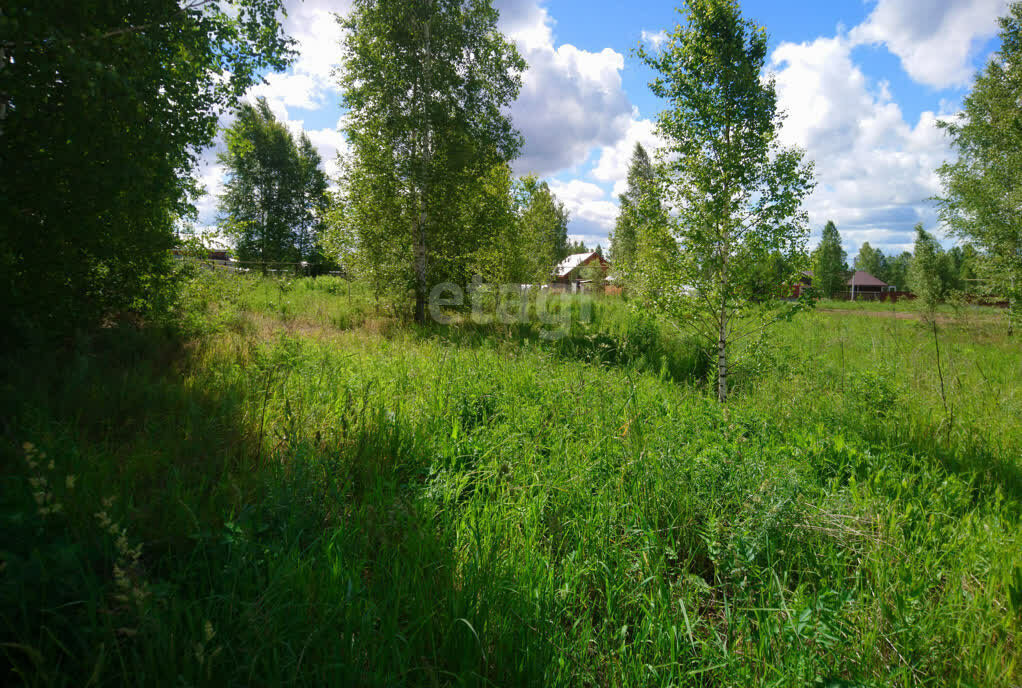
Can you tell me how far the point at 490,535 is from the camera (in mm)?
2414

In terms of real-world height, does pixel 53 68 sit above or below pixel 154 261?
above

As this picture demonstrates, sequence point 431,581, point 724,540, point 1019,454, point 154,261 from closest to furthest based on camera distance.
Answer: point 431,581
point 724,540
point 1019,454
point 154,261

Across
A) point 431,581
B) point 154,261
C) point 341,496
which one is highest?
point 154,261

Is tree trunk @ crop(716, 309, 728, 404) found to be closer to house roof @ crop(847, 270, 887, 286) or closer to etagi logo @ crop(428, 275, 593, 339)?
etagi logo @ crop(428, 275, 593, 339)

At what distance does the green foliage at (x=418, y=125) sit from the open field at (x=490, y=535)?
8310mm

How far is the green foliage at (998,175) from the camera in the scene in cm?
1233

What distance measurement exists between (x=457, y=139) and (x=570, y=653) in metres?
13.3

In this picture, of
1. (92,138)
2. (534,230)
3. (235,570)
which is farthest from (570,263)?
(235,570)

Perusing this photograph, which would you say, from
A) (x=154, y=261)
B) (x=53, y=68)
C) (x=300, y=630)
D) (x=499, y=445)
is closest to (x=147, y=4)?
(x=53, y=68)

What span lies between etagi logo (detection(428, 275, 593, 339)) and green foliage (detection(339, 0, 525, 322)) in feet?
2.37

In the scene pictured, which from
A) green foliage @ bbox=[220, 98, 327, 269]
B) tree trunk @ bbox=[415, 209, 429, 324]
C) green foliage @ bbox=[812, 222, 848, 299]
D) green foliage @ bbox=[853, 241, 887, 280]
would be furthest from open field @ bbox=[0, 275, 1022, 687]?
green foliage @ bbox=[853, 241, 887, 280]

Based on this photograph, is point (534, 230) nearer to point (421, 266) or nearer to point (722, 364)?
point (421, 266)

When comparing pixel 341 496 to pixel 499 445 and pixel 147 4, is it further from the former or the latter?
pixel 147 4

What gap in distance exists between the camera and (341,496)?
103 inches
